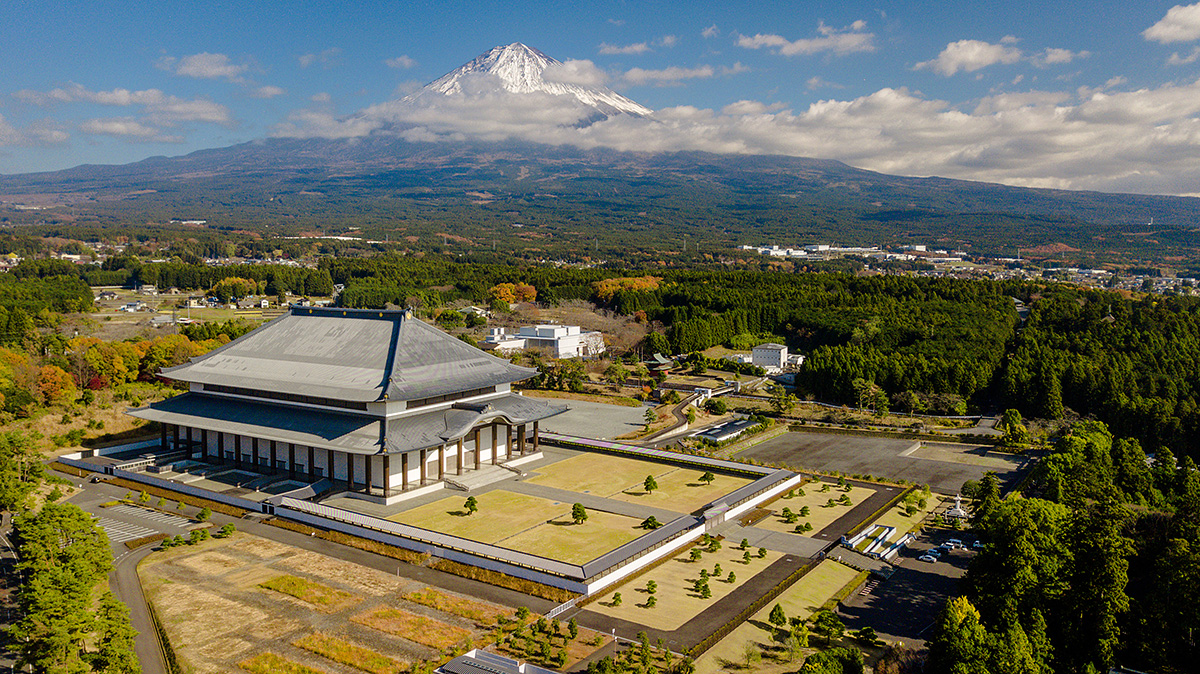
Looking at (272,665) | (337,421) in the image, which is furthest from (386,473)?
(272,665)

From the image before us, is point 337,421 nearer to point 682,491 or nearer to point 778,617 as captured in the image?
point 682,491

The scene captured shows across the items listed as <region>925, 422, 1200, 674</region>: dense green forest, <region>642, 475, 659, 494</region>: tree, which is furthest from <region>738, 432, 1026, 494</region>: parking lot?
<region>925, 422, 1200, 674</region>: dense green forest

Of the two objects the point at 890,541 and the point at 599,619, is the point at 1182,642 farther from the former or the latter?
the point at 599,619

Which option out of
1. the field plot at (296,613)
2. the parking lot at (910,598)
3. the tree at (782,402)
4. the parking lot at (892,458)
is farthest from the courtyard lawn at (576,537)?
the tree at (782,402)

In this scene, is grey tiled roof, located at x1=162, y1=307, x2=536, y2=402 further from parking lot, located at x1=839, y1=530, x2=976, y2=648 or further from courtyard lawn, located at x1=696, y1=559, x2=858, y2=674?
parking lot, located at x1=839, y1=530, x2=976, y2=648

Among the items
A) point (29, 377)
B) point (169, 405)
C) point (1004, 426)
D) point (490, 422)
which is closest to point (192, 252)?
point (29, 377)
